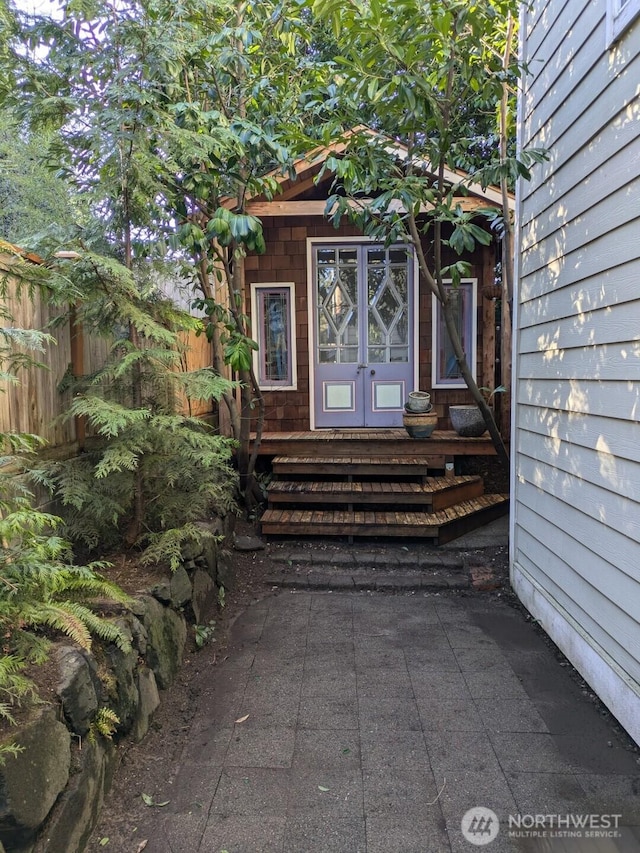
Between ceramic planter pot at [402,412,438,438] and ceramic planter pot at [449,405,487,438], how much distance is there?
0.26 m

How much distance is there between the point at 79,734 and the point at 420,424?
4189mm

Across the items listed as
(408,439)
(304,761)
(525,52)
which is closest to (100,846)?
(304,761)

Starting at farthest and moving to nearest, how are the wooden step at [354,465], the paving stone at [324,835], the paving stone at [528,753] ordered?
the wooden step at [354,465] < the paving stone at [528,753] < the paving stone at [324,835]

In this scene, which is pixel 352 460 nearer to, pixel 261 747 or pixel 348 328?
pixel 348 328

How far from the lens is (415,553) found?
15.3ft

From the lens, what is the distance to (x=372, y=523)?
4785 millimetres

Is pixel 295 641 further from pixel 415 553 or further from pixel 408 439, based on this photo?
pixel 408 439

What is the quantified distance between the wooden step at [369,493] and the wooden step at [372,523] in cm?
11

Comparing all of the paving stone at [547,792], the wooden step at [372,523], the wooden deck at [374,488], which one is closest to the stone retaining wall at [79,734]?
the paving stone at [547,792]

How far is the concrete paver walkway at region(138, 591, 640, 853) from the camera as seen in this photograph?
6.11ft

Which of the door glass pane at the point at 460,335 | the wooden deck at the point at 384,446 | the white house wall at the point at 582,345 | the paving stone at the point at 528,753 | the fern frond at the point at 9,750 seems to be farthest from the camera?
the door glass pane at the point at 460,335

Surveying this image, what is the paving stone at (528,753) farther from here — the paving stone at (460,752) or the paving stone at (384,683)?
the paving stone at (384,683)

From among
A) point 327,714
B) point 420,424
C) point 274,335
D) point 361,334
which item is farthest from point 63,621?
point 361,334

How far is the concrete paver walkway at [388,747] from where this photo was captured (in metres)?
1.86
